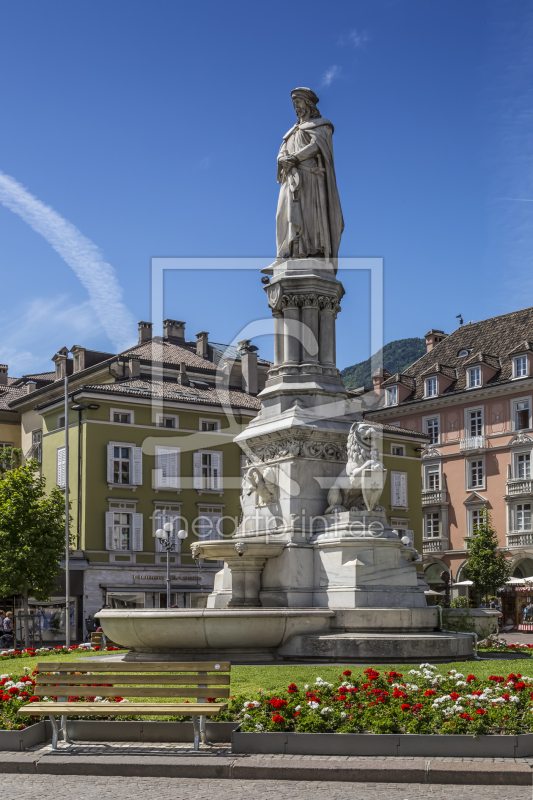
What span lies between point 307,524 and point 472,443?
149 ft

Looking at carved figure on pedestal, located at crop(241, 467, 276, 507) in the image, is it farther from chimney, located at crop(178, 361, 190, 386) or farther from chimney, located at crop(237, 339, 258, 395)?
chimney, located at crop(237, 339, 258, 395)

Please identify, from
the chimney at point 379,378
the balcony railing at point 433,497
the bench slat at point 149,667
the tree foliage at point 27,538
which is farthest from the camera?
the chimney at point 379,378

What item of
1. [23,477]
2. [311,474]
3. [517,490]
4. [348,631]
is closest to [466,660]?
[348,631]

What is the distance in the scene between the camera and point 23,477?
135 ft

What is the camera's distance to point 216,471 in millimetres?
53438

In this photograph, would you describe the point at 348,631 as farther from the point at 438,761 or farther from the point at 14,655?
the point at 14,655

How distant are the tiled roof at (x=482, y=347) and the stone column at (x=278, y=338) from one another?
41522mm

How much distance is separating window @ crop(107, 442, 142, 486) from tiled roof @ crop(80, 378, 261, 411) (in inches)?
108

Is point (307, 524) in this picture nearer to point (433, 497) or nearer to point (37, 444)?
point (37, 444)

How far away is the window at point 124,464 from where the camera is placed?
163ft

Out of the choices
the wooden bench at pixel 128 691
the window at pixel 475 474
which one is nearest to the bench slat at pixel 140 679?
the wooden bench at pixel 128 691

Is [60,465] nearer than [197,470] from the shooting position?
Yes

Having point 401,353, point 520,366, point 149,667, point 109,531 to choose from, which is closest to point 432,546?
point 520,366

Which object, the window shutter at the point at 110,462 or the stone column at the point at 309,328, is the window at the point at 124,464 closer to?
the window shutter at the point at 110,462
